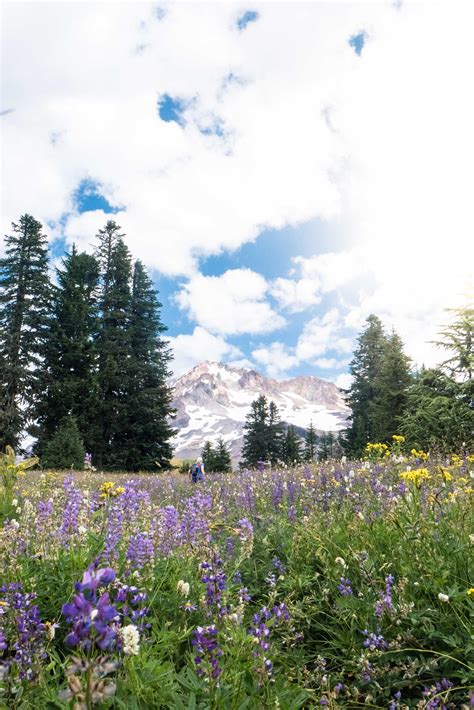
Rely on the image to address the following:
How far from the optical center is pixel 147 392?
34531 millimetres

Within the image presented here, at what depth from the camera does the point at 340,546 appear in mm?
4523

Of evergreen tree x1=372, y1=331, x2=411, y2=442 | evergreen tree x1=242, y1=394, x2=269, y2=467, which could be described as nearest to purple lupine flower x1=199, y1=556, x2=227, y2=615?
evergreen tree x1=372, y1=331, x2=411, y2=442

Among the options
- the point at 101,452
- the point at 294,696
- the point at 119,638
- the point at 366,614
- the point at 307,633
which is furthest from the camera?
the point at 101,452

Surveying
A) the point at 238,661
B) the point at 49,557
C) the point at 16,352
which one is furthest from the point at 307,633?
the point at 16,352

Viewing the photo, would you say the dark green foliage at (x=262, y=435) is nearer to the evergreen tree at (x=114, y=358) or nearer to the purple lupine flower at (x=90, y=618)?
the evergreen tree at (x=114, y=358)

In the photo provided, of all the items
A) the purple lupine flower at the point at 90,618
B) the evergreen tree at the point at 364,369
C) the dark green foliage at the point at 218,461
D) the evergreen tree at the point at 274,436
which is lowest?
the dark green foliage at the point at 218,461

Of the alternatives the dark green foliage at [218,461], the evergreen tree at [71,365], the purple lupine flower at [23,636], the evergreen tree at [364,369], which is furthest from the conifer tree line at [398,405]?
the evergreen tree at [71,365]

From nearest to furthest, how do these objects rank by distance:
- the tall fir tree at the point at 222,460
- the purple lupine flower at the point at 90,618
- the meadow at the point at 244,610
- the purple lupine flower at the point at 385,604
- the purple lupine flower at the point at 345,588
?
the purple lupine flower at the point at 90,618 → the meadow at the point at 244,610 → the purple lupine flower at the point at 385,604 → the purple lupine flower at the point at 345,588 → the tall fir tree at the point at 222,460

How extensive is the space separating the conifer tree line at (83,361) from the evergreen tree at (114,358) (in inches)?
3.0

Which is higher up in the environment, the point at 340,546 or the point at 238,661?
the point at 340,546

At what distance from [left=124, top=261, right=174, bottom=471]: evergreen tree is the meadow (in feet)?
97.0

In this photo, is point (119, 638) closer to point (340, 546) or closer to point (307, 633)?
point (307, 633)

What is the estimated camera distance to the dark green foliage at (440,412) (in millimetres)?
15648

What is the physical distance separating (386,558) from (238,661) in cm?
179
